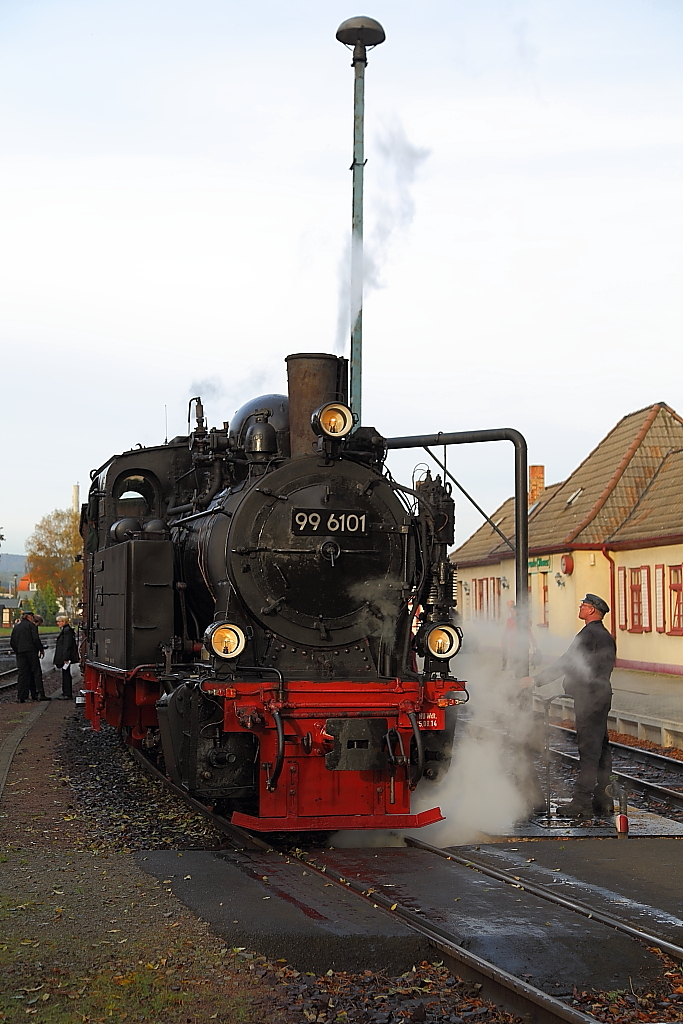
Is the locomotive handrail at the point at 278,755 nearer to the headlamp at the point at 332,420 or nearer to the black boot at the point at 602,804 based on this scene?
the headlamp at the point at 332,420

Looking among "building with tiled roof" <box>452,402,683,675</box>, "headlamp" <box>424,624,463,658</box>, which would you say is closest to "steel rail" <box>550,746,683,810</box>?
"headlamp" <box>424,624,463,658</box>

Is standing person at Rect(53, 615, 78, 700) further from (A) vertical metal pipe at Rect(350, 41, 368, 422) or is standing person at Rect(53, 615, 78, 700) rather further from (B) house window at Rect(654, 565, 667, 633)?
(B) house window at Rect(654, 565, 667, 633)

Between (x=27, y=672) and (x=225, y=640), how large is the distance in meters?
12.8

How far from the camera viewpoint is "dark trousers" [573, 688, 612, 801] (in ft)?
29.4

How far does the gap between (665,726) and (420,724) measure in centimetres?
681

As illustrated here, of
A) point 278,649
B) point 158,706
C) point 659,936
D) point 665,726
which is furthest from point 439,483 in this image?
point 665,726

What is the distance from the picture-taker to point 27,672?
19281 mm

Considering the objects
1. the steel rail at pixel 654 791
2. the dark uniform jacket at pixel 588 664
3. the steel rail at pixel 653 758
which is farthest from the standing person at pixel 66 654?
the dark uniform jacket at pixel 588 664

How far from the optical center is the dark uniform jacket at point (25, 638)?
729 inches

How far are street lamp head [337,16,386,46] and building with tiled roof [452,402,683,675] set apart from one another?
10.7 m

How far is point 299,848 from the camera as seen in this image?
7512mm

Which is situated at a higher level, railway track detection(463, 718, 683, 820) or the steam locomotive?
the steam locomotive

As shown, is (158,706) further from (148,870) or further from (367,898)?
(367,898)

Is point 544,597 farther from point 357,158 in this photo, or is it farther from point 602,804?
point 602,804
